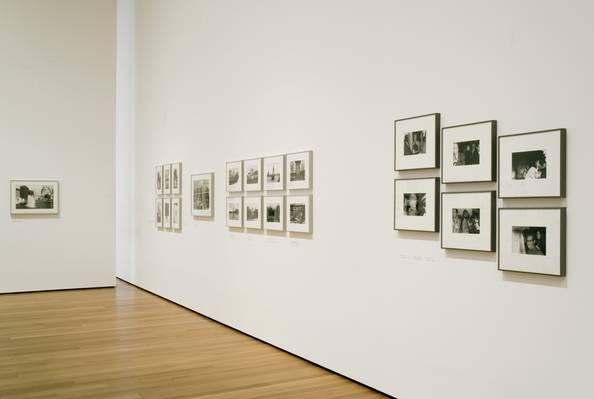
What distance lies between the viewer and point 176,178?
17.1 m

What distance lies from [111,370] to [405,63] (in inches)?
261

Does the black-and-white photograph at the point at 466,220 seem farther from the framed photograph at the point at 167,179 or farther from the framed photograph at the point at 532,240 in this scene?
the framed photograph at the point at 167,179

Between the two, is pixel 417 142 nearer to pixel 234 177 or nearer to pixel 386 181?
pixel 386 181

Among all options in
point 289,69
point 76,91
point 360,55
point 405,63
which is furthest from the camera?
point 76,91

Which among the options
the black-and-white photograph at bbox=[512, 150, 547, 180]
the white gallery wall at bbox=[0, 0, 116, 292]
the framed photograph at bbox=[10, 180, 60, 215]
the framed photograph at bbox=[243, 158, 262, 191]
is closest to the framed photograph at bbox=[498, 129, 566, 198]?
the black-and-white photograph at bbox=[512, 150, 547, 180]

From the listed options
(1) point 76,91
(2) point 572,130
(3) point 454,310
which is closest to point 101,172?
(1) point 76,91

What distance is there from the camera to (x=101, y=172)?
20328 millimetres

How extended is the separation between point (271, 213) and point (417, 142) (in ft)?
14.4

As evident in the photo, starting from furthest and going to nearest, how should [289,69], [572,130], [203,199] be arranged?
[203,199] < [289,69] < [572,130]

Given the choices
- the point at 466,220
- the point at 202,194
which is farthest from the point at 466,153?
the point at 202,194

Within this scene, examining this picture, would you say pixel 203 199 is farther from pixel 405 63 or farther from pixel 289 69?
pixel 405 63

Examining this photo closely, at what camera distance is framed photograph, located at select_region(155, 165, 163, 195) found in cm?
1832

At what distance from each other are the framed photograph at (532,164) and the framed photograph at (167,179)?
1204cm

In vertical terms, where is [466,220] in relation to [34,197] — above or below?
below
